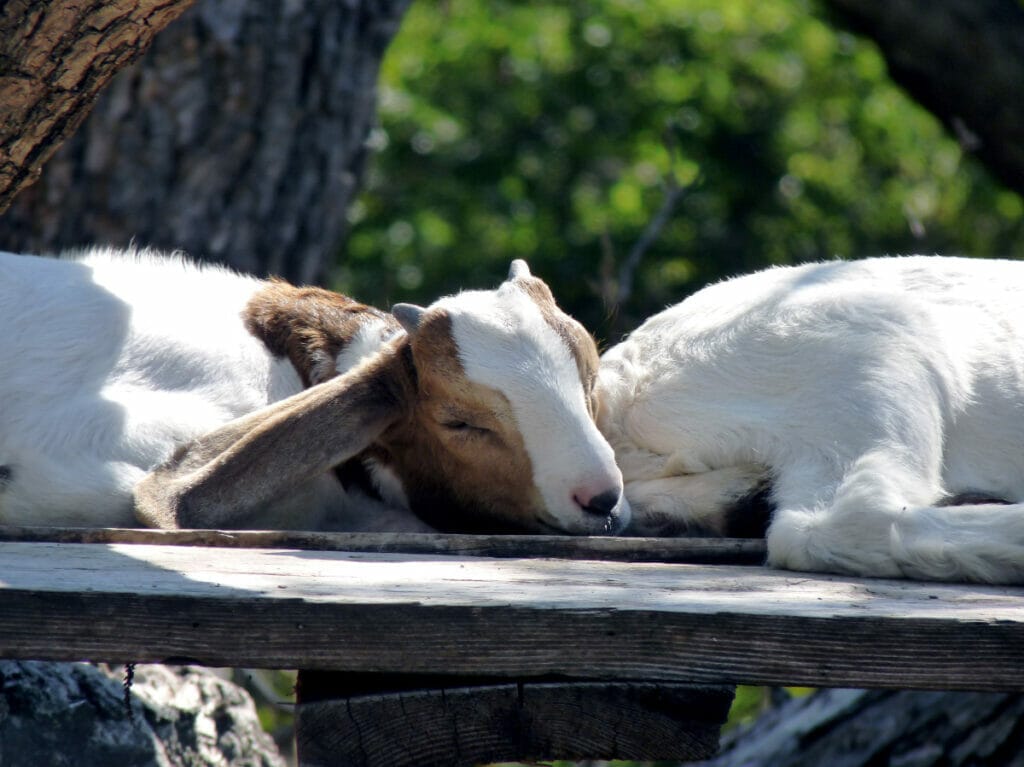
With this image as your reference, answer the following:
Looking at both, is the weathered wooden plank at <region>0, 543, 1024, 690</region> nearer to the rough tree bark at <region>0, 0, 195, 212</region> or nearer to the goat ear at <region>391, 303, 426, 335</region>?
the goat ear at <region>391, 303, 426, 335</region>

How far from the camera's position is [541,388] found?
363 cm

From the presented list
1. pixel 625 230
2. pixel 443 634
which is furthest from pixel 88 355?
pixel 625 230

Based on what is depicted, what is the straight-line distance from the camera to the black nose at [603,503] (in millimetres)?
3516

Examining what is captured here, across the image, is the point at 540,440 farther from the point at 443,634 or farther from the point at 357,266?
the point at 357,266

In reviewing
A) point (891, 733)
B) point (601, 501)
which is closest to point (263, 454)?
point (601, 501)

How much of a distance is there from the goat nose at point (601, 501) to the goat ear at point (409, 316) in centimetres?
66

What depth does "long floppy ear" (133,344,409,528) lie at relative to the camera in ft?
11.7

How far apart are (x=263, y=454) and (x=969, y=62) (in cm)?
455

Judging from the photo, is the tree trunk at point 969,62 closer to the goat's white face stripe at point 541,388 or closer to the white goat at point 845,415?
the white goat at point 845,415

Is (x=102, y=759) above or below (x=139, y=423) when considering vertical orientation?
below

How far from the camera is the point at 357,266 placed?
1076 centimetres

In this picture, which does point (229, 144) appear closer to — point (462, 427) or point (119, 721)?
point (462, 427)

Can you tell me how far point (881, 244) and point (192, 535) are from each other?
307 inches

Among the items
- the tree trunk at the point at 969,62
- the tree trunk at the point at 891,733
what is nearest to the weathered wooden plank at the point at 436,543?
the tree trunk at the point at 891,733
